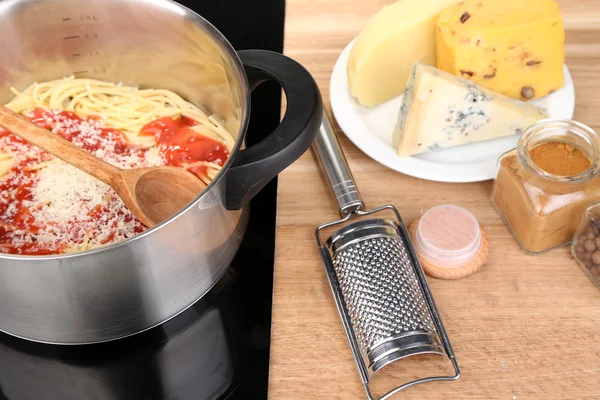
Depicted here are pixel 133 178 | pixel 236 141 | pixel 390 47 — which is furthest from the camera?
pixel 390 47

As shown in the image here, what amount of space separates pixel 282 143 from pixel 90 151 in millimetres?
466

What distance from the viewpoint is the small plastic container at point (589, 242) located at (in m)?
1.03

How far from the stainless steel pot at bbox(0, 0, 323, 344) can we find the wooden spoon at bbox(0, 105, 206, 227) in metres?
0.10

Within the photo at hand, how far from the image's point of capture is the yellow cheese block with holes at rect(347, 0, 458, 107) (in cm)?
125

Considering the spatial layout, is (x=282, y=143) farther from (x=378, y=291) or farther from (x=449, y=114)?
(x=449, y=114)

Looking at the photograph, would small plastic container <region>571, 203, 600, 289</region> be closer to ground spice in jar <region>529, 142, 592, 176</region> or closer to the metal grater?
ground spice in jar <region>529, 142, 592, 176</region>

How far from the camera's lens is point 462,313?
104 centimetres

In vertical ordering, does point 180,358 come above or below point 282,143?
below

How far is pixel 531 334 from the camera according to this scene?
3.31ft

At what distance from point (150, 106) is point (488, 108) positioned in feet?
2.05

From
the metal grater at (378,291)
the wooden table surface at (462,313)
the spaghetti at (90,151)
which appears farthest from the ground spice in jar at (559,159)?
the spaghetti at (90,151)

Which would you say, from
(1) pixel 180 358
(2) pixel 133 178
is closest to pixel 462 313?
(1) pixel 180 358

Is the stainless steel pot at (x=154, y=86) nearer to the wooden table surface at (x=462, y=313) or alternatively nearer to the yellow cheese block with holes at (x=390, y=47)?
the wooden table surface at (x=462, y=313)

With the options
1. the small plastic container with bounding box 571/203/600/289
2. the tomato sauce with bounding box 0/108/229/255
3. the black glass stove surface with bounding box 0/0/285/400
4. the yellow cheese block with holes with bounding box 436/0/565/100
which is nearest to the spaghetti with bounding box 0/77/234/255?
the tomato sauce with bounding box 0/108/229/255
